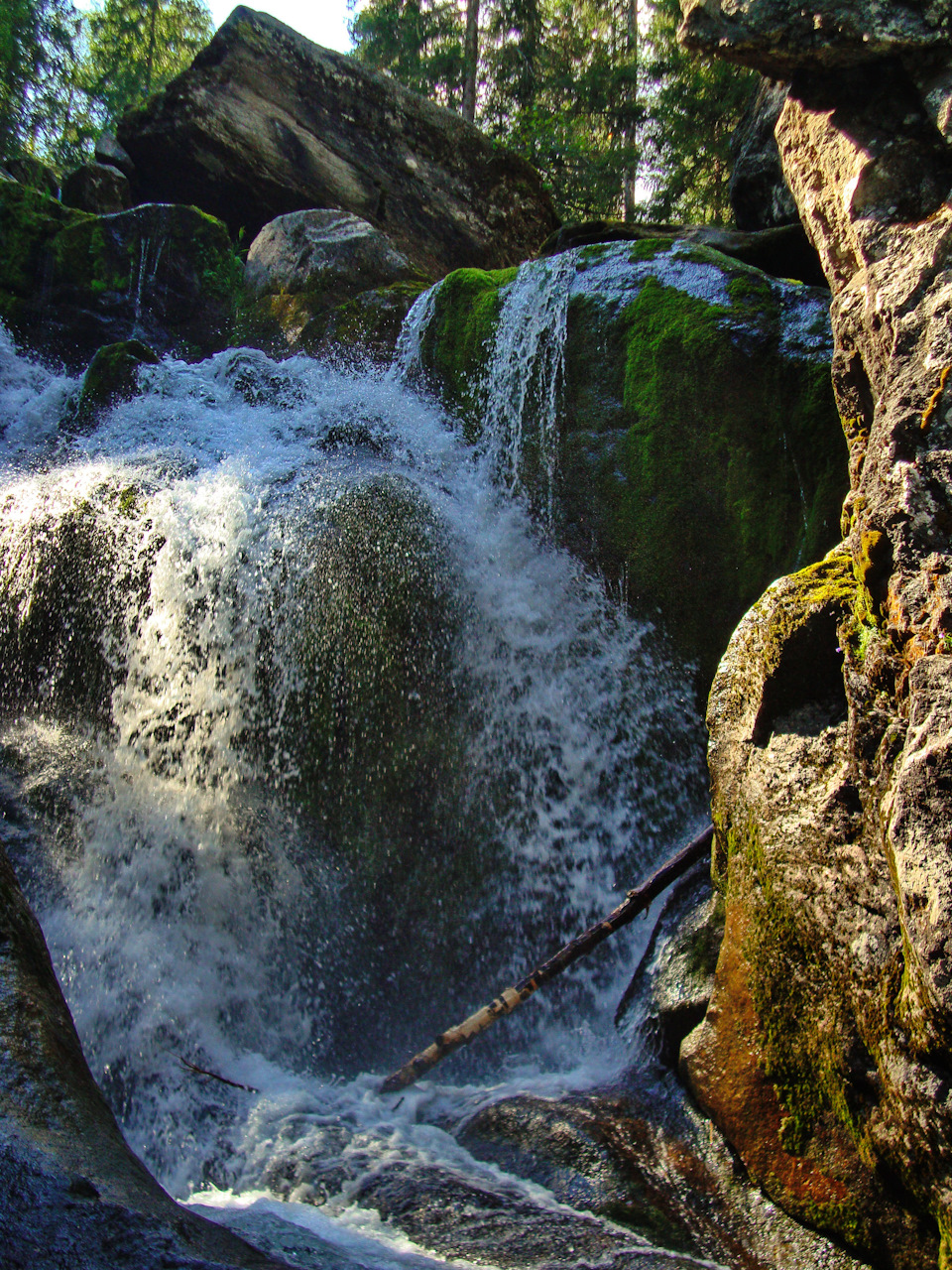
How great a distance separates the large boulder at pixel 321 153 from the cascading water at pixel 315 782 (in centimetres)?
625

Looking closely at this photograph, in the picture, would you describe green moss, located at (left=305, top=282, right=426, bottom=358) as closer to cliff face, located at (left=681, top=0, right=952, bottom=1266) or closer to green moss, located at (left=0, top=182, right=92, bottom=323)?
green moss, located at (left=0, top=182, right=92, bottom=323)

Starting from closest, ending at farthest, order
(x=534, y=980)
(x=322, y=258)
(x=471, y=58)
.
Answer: (x=534, y=980) → (x=322, y=258) → (x=471, y=58)

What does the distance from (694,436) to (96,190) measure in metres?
10.0

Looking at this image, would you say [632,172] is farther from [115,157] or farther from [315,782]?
[315,782]

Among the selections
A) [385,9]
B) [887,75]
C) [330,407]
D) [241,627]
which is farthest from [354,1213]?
[385,9]

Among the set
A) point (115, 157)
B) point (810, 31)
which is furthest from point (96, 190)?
point (810, 31)

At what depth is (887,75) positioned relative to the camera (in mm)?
3467

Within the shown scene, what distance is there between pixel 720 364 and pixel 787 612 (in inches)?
133

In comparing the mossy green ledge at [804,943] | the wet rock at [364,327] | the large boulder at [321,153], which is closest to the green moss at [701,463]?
the mossy green ledge at [804,943]

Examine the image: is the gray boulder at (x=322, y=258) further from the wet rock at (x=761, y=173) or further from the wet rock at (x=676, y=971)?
the wet rock at (x=676, y=971)

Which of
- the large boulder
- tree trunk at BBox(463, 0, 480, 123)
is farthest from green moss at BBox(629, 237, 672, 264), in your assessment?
tree trunk at BBox(463, 0, 480, 123)

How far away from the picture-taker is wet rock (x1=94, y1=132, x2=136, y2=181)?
1116 centimetres

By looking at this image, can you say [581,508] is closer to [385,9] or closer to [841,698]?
[841,698]

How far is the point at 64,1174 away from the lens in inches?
66.4
